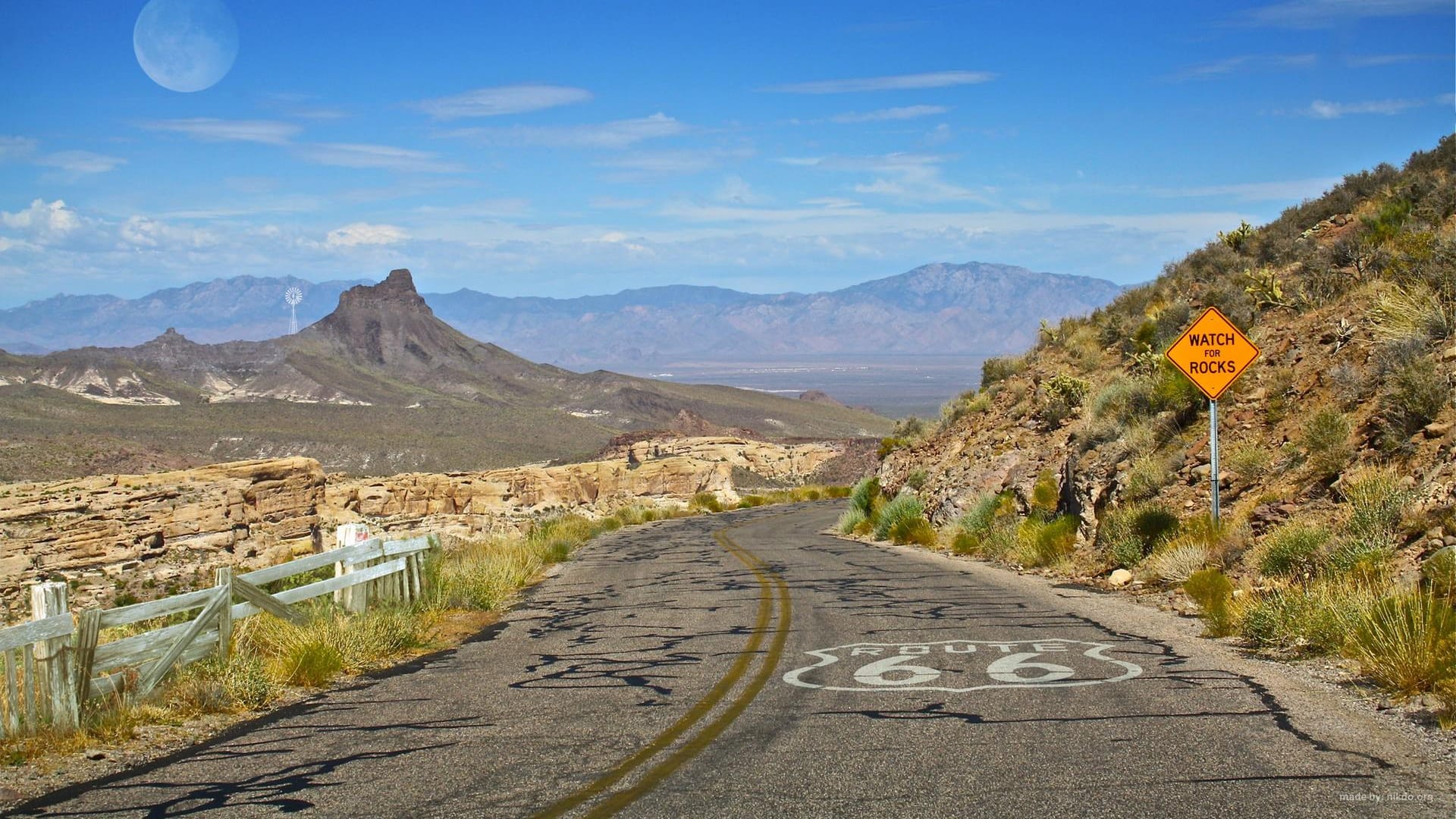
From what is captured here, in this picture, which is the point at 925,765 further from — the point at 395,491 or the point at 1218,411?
the point at 395,491

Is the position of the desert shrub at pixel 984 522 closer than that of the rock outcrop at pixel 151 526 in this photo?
Yes

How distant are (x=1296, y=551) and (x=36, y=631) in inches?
483

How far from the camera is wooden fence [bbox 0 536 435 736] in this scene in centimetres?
817

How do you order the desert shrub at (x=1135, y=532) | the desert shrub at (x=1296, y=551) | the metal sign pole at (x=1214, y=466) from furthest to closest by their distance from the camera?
the desert shrub at (x=1135, y=532) → the metal sign pole at (x=1214, y=466) → the desert shrub at (x=1296, y=551)

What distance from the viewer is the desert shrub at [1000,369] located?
1391 inches

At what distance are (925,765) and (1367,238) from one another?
2020 centimetres

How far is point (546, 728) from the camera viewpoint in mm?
8391

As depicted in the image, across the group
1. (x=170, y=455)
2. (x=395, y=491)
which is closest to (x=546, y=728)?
(x=395, y=491)

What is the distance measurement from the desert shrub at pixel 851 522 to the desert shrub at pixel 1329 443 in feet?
56.4

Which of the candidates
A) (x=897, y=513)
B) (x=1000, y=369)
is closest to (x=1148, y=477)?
(x=897, y=513)

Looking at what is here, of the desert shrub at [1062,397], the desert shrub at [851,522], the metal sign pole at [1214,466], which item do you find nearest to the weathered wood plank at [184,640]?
the metal sign pole at [1214,466]

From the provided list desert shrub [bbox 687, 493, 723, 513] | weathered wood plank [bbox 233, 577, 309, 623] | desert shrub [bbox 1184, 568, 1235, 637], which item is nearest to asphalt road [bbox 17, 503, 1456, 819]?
desert shrub [bbox 1184, 568, 1235, 637]

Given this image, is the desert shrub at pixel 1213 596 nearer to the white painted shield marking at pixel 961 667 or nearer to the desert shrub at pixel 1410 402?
the white painted shield marking at pixel 961 667

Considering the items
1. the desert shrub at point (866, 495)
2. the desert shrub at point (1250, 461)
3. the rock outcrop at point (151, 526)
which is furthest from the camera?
the desert shrub at point (866, 495)
